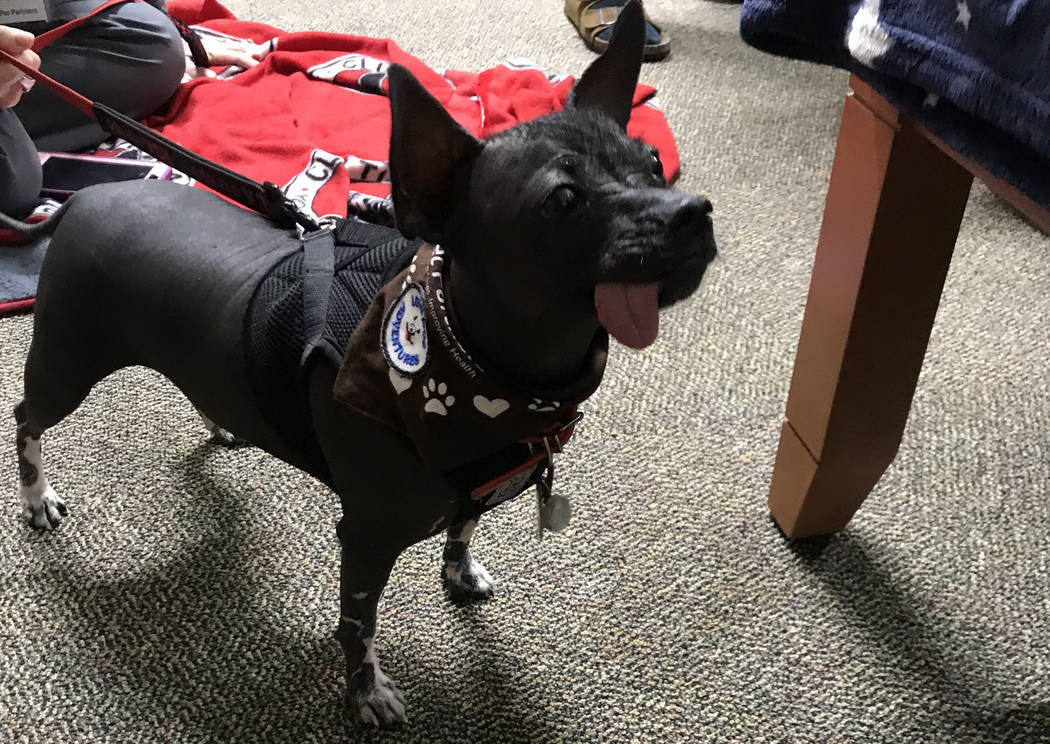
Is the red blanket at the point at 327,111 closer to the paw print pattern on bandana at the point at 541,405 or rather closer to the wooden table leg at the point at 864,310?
the wooden table leg at the point at 864,310

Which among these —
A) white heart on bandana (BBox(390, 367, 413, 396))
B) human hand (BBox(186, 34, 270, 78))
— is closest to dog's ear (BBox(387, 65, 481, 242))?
white heart on bandana (BBox(390, 367, 413, 396))

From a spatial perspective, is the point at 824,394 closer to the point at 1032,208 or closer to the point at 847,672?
the point at 847,672

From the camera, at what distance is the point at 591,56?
255cm

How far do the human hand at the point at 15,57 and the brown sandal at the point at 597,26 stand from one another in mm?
1644

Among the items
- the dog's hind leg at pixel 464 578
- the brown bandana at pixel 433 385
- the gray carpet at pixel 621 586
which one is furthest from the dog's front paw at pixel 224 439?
the brown bandana at pixel 433 385

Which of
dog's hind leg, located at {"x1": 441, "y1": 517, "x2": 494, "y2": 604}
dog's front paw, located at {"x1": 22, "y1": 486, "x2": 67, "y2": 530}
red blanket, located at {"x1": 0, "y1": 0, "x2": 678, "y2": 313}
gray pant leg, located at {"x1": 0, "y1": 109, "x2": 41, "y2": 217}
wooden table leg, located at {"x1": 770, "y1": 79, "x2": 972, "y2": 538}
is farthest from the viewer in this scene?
red blanket, located at {"x1": 0, "y1": 0, "x2": 678, "y2": 313}

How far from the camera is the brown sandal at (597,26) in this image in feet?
8.29

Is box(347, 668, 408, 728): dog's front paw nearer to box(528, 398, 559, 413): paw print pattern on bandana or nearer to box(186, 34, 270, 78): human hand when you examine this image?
box(528, 398, 559, 413): paw print pattern on bandana

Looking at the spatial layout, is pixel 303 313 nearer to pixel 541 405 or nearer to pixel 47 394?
pixel 541 405

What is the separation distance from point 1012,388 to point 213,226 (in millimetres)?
1310

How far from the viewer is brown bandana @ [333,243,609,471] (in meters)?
0.77

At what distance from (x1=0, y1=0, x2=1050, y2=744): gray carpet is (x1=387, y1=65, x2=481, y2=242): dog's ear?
62 cm

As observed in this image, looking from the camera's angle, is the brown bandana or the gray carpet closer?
the brown bandana

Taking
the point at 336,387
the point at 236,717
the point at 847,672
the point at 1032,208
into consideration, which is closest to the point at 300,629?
the point at 236,717
